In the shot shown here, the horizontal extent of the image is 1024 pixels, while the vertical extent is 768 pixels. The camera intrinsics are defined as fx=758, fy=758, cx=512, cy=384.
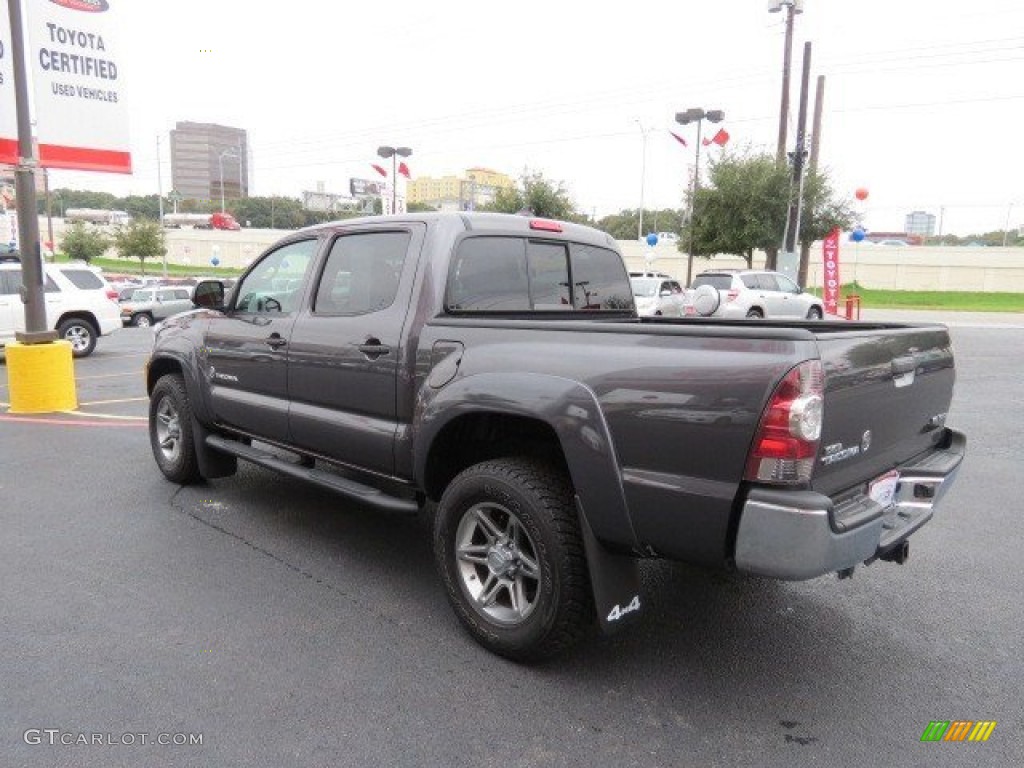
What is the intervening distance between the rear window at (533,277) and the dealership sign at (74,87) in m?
6.86

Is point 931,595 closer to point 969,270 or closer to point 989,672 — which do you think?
point 989,672

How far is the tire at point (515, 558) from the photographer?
2.95 m

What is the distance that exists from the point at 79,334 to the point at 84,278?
108 centimetres

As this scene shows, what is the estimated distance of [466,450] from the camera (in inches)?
141

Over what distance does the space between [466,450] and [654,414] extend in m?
1.17

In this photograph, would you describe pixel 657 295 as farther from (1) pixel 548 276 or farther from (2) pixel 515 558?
(2) pixel 515 558

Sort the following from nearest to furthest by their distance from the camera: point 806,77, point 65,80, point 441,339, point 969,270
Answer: point 441,339, point 65,80, point 806,77, point 969,270

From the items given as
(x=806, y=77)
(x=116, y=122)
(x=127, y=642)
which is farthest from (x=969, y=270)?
(x=127, y=642)

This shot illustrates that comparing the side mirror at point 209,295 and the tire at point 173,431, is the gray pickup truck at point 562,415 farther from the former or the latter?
the tire at point 173,431

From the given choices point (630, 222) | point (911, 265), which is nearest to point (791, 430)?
point (911, 265)

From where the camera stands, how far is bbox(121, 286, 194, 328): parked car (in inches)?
950

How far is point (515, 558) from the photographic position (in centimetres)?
318

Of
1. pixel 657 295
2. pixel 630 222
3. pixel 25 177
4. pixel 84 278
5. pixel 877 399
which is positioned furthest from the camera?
pixel 630 222

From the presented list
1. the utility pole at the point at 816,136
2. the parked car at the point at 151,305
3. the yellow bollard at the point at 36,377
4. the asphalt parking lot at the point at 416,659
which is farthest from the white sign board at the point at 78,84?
the utility pole at the point at 816,136
